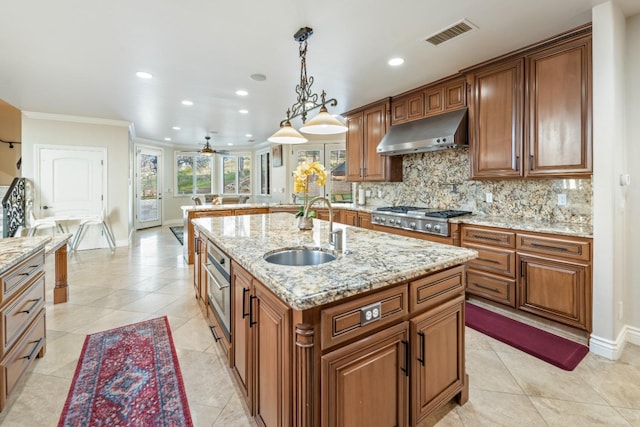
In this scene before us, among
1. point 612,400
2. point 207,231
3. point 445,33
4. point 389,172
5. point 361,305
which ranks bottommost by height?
point 612,400

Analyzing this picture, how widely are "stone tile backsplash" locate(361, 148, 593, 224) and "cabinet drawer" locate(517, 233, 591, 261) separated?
609 mm

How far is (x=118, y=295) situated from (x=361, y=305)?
11.3 ft

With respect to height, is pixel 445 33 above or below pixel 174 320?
above

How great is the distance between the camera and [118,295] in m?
3.46

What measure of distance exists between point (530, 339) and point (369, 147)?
3207 millimetres

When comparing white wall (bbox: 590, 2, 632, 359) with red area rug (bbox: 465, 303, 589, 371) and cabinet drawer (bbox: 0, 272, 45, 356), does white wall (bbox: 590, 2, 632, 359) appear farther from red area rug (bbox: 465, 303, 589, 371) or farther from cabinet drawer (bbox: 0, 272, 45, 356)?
cabinet drawer (bbox: 0, 272, 45, 356)

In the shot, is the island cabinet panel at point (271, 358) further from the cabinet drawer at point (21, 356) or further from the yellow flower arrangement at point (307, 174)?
the cabinet drawer at point (21, 356)

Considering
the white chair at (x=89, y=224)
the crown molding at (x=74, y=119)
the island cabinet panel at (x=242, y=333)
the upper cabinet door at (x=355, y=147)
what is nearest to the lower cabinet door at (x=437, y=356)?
the island cabinet panel at (x=242, y=333)

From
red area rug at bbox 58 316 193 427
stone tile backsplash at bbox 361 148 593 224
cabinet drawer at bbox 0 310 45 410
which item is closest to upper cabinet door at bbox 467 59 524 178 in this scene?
stone tile backsplash at bbox 361 148 593 224

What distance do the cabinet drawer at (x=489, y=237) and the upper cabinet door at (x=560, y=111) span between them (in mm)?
636

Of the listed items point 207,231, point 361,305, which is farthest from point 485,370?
point 207,231

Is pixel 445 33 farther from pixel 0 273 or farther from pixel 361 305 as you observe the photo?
pixel 0 273

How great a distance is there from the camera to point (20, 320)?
1790 millimetres

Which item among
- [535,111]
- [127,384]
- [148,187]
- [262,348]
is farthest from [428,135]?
[148,187]
